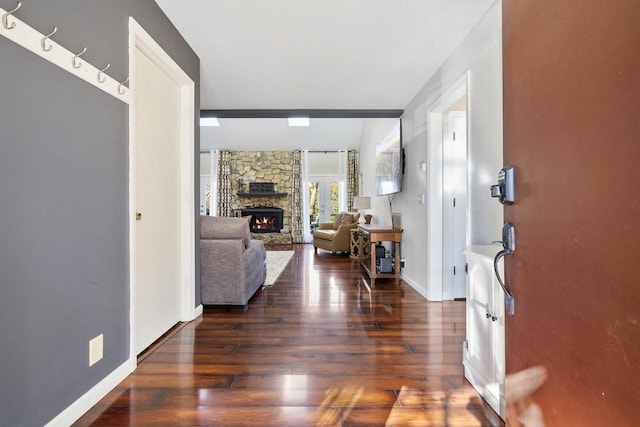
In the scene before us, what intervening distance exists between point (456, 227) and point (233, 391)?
9.16 ft

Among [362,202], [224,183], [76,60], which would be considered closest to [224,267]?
[76,60]

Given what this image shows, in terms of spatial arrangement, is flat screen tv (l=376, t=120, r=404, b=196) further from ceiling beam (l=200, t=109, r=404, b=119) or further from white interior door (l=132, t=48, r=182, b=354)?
white interior door (l=132, t=48, r=182, b=354)

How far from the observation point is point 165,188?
8.29ft

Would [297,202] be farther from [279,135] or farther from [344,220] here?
[344,220]

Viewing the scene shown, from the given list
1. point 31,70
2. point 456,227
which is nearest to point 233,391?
point 31,70

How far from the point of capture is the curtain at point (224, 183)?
9047 millimetres

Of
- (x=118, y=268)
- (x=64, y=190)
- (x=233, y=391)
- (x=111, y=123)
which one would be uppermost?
(x=111, y=123)

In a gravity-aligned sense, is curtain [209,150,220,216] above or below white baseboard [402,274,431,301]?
above

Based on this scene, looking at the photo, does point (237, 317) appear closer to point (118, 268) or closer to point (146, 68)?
point (118, 268)

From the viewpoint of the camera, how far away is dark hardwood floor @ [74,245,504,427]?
1514 millimetres

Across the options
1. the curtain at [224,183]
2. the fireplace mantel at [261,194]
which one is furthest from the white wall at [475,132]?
the curtain at [224,183]

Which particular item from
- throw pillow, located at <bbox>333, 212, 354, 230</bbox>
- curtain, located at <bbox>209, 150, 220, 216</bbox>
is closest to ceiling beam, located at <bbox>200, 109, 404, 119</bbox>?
throw pillow, located at <bbox>333, 212, 354, 230</bbox>

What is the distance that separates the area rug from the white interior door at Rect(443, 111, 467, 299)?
2.24 metres

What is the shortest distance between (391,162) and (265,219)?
5347 millimetres
